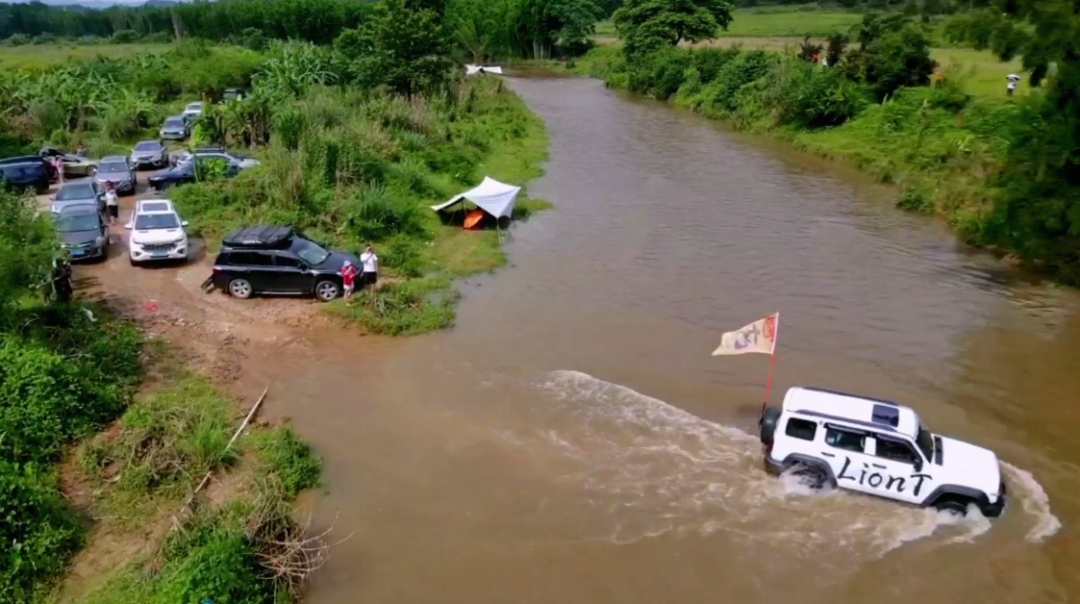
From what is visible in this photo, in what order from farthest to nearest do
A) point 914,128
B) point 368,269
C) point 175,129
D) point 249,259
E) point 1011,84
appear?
point 175,129, point 1011,84, point 914,128, point 368,269, point 249,259

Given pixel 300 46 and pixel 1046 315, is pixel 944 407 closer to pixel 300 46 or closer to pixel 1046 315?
pixel 1046 315

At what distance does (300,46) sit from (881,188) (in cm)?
3515

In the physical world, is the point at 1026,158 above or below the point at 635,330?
above

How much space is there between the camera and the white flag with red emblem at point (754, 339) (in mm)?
15117

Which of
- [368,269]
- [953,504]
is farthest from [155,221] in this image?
[953,504]

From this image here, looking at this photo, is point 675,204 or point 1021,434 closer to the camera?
point 1021,434

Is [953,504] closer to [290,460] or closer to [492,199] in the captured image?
[290,460]

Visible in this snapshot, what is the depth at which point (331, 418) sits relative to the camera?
1645cm

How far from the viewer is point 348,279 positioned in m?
21.0

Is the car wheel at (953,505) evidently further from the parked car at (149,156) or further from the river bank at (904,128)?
the parked car at (149,156)

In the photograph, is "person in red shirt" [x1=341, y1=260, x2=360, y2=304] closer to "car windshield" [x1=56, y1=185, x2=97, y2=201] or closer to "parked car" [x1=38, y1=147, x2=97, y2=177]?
"car windshield" [x1=56, y1=185, x2=97, y2=201]

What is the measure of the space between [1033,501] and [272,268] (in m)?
17.2

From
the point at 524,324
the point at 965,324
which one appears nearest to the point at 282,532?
the point at 524,324

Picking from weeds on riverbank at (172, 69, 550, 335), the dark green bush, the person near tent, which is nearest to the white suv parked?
weeds on riverbank at (172, 69, 550, 335)
